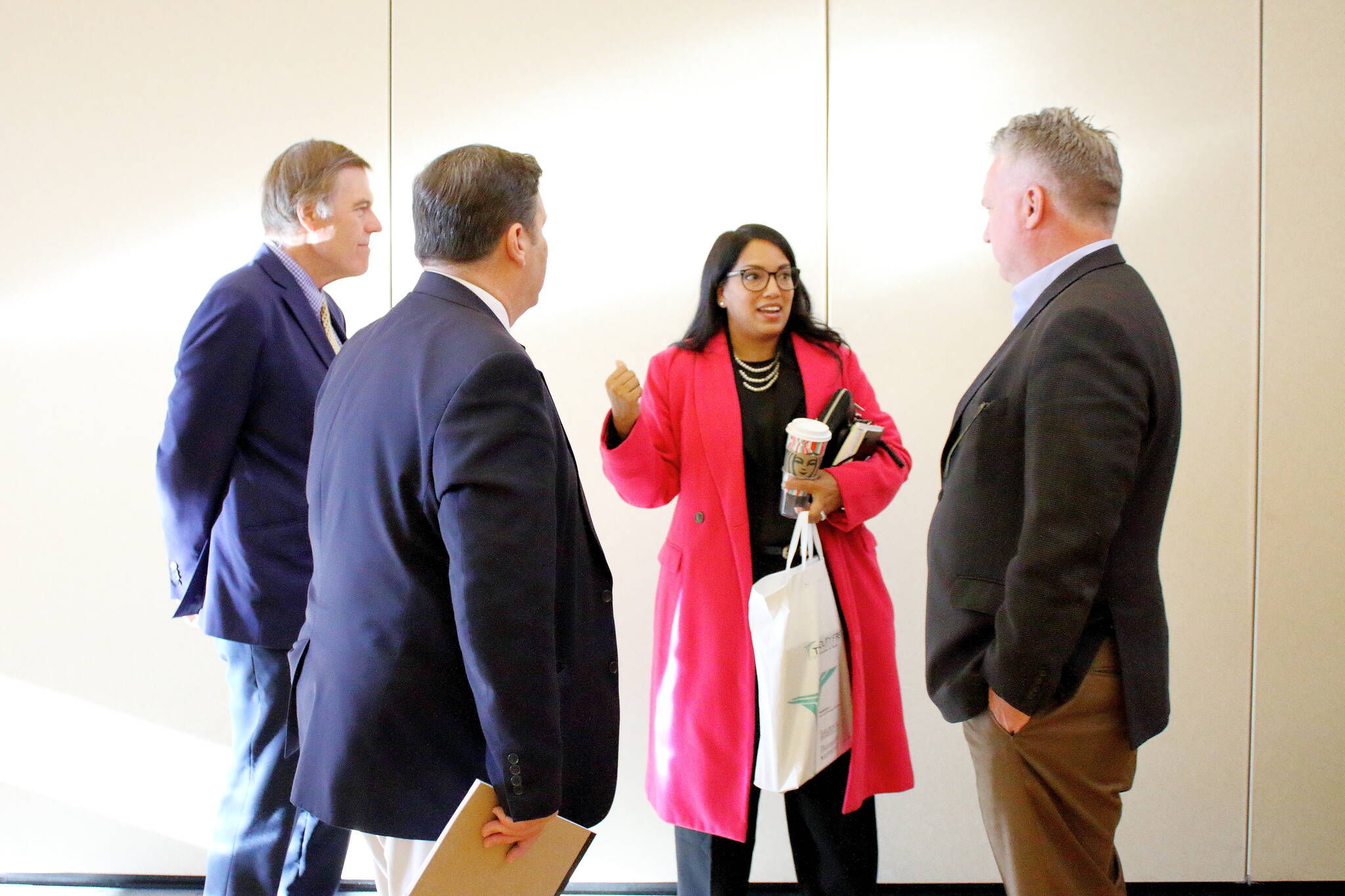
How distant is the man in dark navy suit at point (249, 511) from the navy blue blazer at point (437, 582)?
0.63 m

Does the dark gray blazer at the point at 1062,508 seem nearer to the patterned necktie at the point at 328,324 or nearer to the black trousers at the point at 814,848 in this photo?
the black trousers at the point at 814,848

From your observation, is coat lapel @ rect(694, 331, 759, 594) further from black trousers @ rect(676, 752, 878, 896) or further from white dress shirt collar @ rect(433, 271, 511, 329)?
white dress shirt collar @ rect(433, 271, 511, 329)

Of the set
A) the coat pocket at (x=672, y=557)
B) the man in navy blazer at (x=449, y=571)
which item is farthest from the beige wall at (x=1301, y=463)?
the man in navy blazer at (x=449, y=571)

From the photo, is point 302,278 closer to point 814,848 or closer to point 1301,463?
point 814,848

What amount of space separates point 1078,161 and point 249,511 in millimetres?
1715

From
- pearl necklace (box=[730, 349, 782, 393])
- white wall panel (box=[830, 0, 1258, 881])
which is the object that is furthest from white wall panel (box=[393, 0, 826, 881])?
pearl necklace (box=[730, 349, 782, 393])

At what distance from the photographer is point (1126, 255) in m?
2.54

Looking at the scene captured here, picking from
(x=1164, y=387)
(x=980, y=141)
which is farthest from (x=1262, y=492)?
(x=1164, y=387)

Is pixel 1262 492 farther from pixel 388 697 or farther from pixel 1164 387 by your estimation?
pixel 388 697

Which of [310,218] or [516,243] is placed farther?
[310,218]

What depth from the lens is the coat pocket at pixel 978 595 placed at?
1405mm

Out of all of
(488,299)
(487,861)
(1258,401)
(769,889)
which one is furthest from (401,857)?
(1258,401)

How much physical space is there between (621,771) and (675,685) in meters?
0.80

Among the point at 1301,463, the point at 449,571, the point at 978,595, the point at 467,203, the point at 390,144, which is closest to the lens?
the point at 449,571
